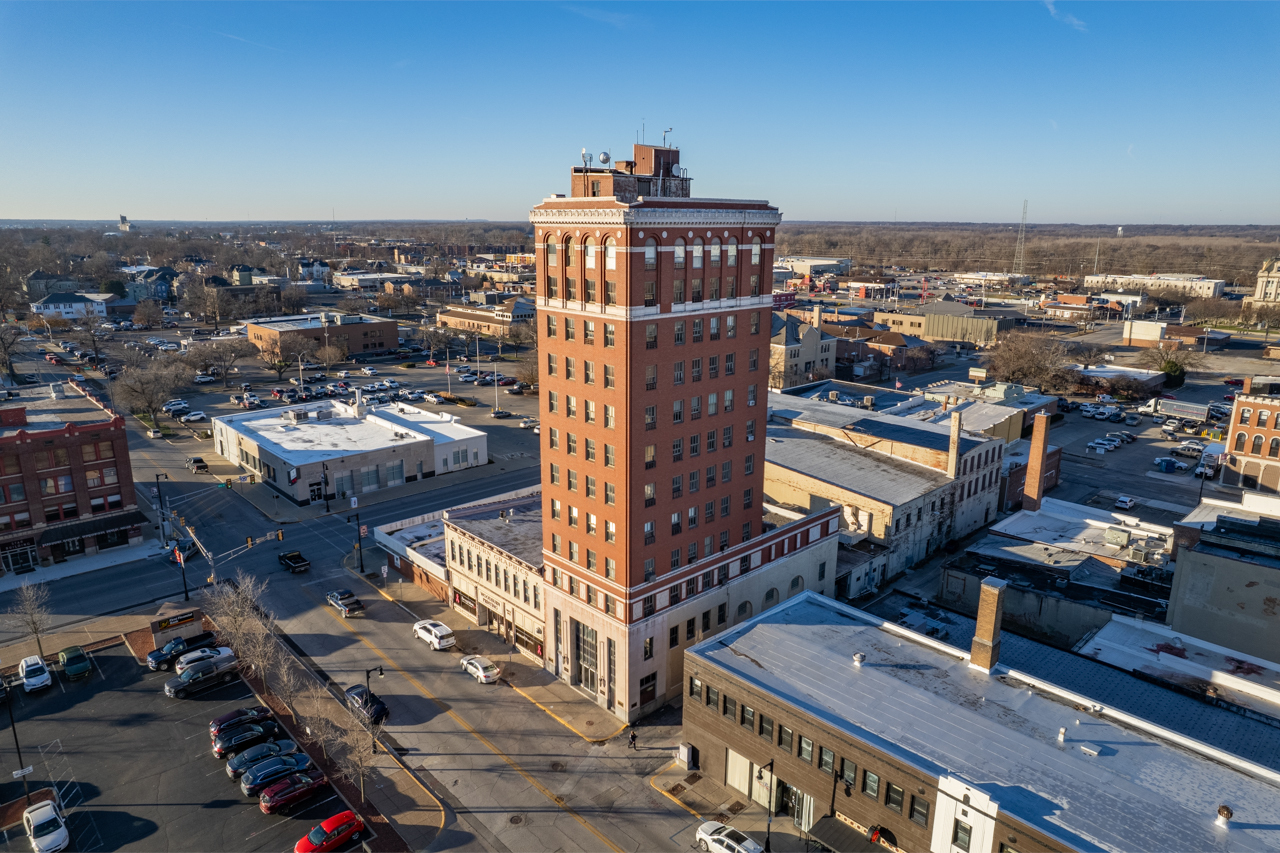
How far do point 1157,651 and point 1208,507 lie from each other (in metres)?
26.3

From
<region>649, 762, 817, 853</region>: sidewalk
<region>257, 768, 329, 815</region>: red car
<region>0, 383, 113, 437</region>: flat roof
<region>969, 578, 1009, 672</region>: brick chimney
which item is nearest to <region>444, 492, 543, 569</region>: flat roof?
<region>649, 762, 817, 853</region>: sidewalk

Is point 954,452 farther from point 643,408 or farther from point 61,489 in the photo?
point 61,489

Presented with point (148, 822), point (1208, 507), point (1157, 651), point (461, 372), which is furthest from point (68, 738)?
point (461, 372)

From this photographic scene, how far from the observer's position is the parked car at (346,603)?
59250 millimetres

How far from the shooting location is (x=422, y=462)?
303ft

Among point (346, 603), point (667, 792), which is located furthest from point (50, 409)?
point (667, 792)

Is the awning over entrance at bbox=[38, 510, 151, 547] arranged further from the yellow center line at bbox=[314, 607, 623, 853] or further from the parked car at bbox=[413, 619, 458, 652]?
the parked car at bbox=[413, 619, 458, 652]

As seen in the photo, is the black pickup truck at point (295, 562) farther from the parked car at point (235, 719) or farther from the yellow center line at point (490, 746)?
the parked car at point (235, 719)

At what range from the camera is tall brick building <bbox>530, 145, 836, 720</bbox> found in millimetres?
42844

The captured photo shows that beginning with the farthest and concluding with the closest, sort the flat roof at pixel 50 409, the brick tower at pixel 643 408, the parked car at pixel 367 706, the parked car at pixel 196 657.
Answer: the flat roof at pixel 50 409
the parked car at pixel 196 657
the parked car at pixel 367 706
the brick tower at pixel 643 408

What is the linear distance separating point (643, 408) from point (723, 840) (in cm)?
2261

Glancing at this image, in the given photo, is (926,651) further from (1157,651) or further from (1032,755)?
(1157,651)

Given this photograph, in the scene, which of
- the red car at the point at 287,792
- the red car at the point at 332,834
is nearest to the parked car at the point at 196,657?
the red car at the point at 287,792

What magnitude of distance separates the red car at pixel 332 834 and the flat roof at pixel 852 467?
45.4 m
